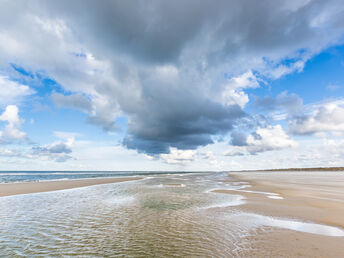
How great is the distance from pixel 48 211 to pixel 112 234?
7.33m

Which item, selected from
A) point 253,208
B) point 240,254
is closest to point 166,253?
point 240,254

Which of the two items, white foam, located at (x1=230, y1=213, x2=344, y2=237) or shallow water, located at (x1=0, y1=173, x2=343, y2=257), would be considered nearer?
shallow water, located at (x1=0, y1=173, x2=343, y2=257)

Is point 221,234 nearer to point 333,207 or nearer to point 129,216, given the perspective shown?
point 129,216

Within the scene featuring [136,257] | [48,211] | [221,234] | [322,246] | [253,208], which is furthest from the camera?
[253,208]

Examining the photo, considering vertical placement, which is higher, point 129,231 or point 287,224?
point 129,231

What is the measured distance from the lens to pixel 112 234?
840cm

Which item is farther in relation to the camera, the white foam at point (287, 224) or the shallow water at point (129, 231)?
the white foam at point (287, 224)

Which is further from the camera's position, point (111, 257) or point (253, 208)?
point (253, 208)

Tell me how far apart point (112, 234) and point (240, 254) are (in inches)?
208

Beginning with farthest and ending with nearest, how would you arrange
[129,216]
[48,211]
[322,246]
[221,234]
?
[48,211]
[129,216]
[221,234]
[322,246]

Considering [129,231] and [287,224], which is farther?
[287,224]

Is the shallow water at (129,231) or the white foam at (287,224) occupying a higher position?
the shallow water at (129,231)

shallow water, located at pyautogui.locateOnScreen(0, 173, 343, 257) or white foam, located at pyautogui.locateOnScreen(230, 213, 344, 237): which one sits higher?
shallow water, located at pyautogui.locateOnScreen(0, 173, 343, 257)

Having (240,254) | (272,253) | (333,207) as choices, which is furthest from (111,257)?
(333,207)
